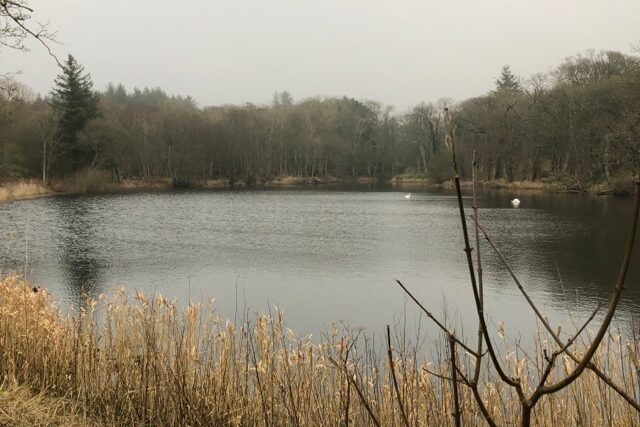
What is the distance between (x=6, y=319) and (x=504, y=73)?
242 ft

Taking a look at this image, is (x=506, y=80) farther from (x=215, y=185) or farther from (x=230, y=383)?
(x=230, y=383)

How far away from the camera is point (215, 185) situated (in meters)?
63.5

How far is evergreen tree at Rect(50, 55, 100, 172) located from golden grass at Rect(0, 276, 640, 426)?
167ft

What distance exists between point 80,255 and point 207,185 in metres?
45.6

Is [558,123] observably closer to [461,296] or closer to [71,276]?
[461,296]

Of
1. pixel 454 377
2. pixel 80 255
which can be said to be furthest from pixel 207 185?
pixel 454 377

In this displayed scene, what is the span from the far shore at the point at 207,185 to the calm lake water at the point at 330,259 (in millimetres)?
8665

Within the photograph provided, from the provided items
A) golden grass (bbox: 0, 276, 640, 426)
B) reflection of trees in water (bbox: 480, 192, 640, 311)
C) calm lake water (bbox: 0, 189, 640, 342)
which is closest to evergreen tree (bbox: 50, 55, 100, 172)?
calm lake water (bbox: 0, 189, 640, 342)

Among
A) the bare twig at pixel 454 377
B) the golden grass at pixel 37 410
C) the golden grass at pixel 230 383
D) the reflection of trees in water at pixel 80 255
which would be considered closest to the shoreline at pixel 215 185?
the reflection of trees in water at pixel 80 255

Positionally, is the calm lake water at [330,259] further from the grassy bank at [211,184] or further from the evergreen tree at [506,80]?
the evergreen tree at [506,80]

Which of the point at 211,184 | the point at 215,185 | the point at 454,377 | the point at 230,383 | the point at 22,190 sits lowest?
the point at 230,383

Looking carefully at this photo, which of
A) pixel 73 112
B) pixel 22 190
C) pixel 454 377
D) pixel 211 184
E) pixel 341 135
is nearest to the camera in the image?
pixel 454 377

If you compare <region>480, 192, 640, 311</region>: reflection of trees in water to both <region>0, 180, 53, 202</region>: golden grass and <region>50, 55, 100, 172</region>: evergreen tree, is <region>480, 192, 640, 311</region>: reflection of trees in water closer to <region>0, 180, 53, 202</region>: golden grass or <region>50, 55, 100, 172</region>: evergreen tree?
<region>0, 180, 53, 202</region>: golden grass

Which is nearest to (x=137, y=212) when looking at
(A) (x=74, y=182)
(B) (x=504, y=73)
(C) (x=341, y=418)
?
(A) (x=74, y=182)
